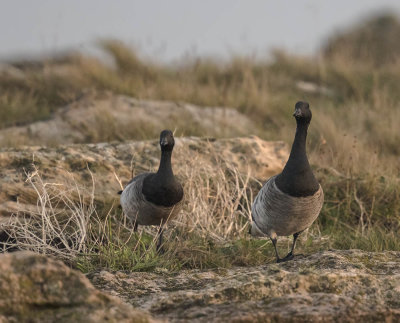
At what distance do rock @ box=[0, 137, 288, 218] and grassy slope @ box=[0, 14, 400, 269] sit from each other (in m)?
0.79


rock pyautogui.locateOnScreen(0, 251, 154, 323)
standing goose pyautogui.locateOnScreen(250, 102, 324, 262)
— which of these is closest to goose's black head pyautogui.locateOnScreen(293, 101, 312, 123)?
standing goose pyautogui.locateOnScreen(250, 102, 324, 262)

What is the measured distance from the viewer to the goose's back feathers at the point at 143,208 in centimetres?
493

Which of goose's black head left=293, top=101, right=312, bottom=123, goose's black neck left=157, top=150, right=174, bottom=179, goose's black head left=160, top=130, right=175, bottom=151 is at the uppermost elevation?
goose's black head left=293, top=101, right=312, bottom=123

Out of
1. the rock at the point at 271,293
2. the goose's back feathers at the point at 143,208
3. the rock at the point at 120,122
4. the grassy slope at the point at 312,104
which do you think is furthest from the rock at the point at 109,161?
the rock at the point at 271,293

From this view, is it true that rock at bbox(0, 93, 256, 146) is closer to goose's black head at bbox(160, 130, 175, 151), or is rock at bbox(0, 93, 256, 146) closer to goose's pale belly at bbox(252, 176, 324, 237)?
goose's black head at bbox(160, 130, 175, 151)

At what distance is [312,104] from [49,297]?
32.0 ft

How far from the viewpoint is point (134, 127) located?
8.98 metres

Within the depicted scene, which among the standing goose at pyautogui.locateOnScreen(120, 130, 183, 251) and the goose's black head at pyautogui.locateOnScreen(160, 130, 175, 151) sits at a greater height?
the goose's black head at pyautogui.locateOnScreen(160, 130, 175, 151)

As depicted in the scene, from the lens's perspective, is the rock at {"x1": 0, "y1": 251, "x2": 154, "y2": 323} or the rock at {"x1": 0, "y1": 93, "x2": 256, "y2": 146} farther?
the rock at {"x1": 0, "y1": 93, "x2": 256, "y2": 146}

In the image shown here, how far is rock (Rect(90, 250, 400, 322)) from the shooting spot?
2615 mm

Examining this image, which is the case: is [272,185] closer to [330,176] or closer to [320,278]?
[320,278]

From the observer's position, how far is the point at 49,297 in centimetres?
235

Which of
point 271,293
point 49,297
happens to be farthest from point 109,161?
point 49,297

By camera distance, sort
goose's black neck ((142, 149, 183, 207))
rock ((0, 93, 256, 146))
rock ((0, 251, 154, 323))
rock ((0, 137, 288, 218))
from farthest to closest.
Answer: rock ((0, 93, 256, 146))
rock ((0, 137, 288, 218))
goose's black neck ((142, 149, 183, 207))
rock ((0, 251, 154, 323))
